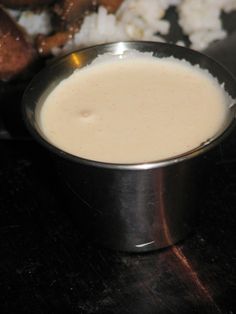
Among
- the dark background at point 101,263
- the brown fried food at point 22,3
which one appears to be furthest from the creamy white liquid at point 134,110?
the brown fried food at point 22,3

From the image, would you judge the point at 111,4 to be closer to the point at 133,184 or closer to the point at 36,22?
the point at 36,22

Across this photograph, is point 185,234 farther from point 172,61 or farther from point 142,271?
point 172,61

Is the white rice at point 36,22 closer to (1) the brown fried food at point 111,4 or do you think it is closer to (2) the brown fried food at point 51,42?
(2) the brown fried food at point 51,42

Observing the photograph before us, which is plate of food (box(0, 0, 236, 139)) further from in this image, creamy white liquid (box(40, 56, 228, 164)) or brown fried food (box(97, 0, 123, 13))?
creamy white liquid (box(40, 56, 228, 164))

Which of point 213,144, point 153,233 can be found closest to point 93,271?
point 153,233

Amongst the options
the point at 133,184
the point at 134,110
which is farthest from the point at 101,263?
the point at 134,110

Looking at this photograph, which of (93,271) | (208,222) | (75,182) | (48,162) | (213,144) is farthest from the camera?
(48,162)

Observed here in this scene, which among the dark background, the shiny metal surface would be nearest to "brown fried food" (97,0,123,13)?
the shiny metal surface
